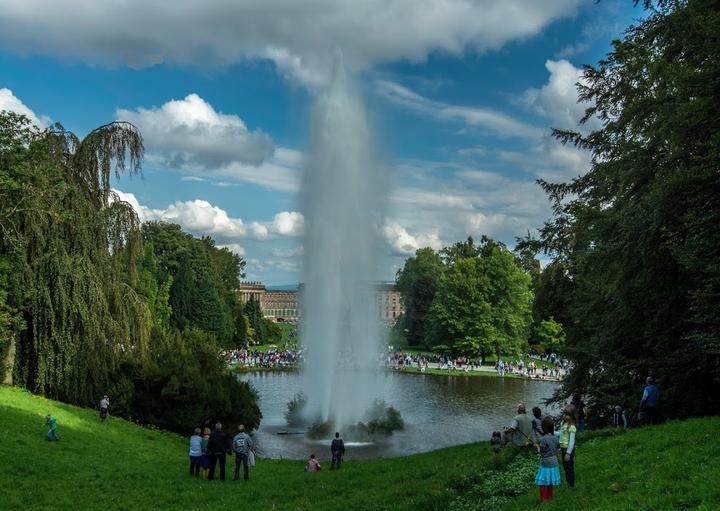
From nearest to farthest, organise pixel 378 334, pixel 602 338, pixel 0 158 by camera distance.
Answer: pixel 602 338
pixel 0 158
pixel 378 334

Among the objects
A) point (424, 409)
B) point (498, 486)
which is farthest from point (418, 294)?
point (498, 486)

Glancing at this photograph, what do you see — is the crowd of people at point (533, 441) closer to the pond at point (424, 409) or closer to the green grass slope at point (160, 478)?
the green grass slope at point (160, 478)

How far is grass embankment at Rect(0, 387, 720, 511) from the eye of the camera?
29.7ft

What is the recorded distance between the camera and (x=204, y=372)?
1056 inches

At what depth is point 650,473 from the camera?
950 centimetres

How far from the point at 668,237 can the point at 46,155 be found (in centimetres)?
2097

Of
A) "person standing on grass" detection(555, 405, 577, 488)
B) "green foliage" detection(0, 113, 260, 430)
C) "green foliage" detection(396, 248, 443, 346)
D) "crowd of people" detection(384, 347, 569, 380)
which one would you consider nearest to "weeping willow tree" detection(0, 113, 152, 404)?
"green foliage" detection(0, 113, 260, 430)

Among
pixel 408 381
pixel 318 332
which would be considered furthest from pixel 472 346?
pixel 318 332

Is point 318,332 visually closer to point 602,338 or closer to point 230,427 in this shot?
point 230,427

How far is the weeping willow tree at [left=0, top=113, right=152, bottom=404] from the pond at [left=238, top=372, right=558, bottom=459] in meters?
7.45

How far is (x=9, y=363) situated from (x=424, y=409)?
21449mm

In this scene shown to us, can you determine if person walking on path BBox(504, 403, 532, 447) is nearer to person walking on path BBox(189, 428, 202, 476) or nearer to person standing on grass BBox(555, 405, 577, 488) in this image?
person standing on grass BBox(555, 405, 577, 488)

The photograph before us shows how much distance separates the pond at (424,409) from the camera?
25.6 m

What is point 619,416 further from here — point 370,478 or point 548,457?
point 548,457
